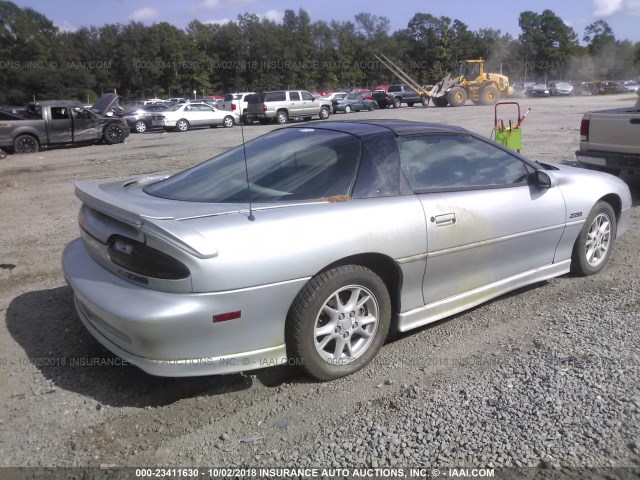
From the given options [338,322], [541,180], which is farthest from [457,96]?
[338,322]

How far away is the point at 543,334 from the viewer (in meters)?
3.72

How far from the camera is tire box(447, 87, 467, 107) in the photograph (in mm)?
35875

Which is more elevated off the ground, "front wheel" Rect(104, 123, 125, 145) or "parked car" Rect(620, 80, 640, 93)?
"parked car" Rect(620, 80, 640, 93)

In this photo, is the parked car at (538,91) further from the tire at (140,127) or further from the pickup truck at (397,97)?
the tire at (140,127)

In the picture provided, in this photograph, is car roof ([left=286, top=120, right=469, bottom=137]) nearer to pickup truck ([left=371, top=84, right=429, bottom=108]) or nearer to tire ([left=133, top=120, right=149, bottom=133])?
tire ([left=133, top=120, right=149, bottom=133])

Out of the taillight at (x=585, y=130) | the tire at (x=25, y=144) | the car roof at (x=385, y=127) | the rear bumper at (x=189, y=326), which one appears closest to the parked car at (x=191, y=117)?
the tire at (x=25, y=144)

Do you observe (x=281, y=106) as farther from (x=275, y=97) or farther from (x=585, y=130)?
(x=585, y=130)

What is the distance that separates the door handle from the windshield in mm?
604

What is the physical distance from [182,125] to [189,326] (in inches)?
971

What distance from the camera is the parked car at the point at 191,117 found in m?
25.4

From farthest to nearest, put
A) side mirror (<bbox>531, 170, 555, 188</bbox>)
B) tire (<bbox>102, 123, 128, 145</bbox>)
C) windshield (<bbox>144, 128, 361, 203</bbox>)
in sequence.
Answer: tire (<bbox>102, 123, 128, 145</bbox>)
side mirror (<bbox>531, 170, 555, 188</bbox>)
windshield (<bbox>144, 128, 361, 203</bbox>)

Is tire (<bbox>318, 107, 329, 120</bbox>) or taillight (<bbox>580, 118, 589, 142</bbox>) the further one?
tire (<bbox>318, 107, 329, 120</bbox>)

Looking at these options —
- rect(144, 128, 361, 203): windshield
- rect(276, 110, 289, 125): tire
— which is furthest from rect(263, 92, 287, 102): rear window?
rect(144, 128, 361, 203): windshield

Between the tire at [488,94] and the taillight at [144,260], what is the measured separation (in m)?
36.7
